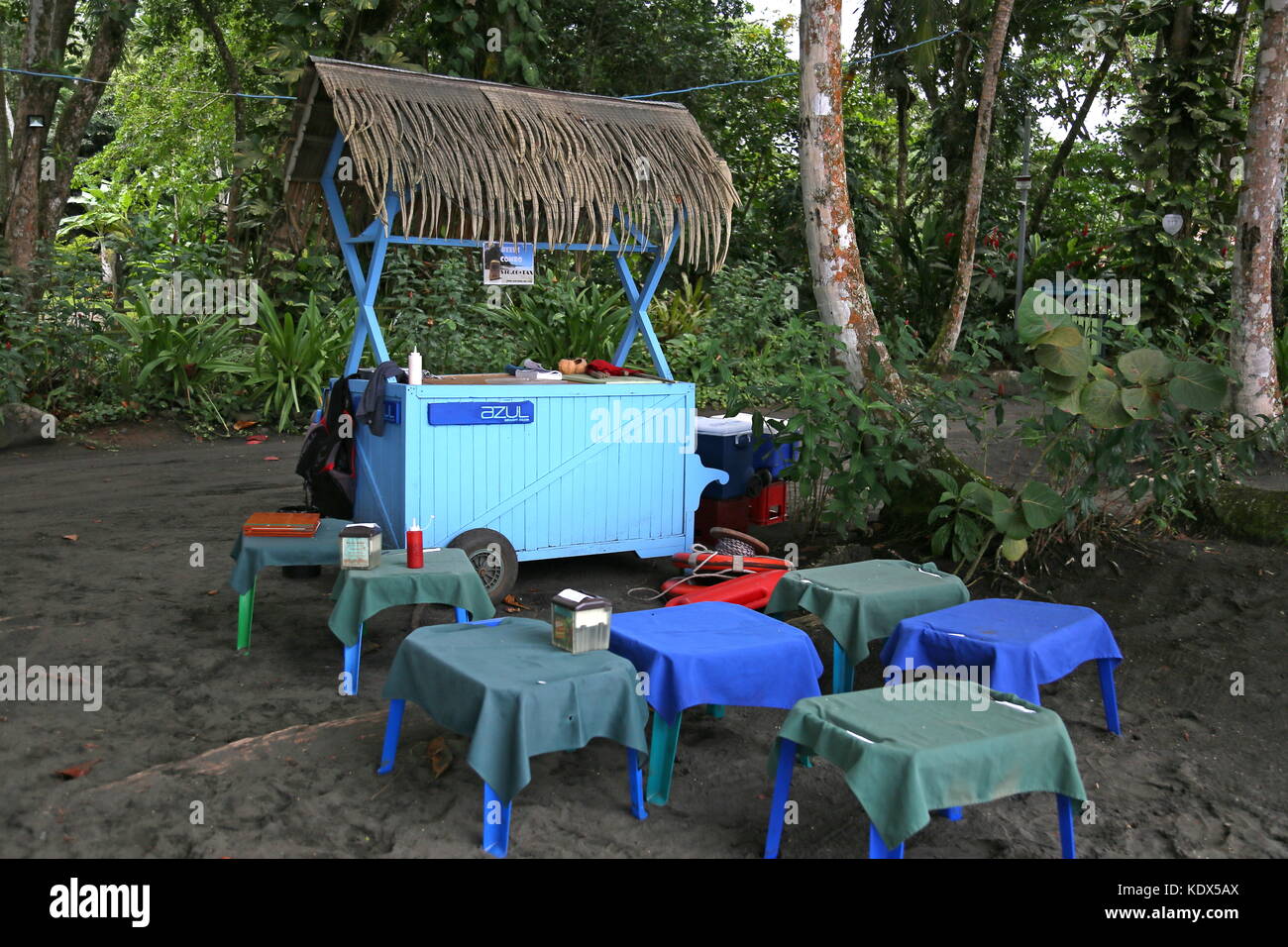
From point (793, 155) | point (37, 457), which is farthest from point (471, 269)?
point (793, 155)

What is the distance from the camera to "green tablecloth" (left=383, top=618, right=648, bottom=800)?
3.05 meters

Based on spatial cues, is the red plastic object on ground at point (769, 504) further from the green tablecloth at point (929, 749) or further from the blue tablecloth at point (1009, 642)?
the green tablecloth at point (929, 749)

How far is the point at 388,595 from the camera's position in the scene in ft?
14.1

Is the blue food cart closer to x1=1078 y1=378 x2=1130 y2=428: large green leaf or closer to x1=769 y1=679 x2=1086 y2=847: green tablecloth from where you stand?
x1=1078 y1=378 x2=1130 y2=428: large green leaf

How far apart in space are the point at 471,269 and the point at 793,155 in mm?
7675

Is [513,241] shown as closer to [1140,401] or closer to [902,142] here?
[1140,401]

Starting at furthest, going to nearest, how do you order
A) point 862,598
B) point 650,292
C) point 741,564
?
point 650,292, point 741,564, point 862,598

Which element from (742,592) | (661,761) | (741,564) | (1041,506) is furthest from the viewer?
(741,564)

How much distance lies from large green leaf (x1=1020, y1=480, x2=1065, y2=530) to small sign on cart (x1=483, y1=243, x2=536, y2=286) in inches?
112

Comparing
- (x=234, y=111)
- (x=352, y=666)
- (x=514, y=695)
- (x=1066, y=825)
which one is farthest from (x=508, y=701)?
(x=234, y=111)

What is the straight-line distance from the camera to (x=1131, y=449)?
4965 mm

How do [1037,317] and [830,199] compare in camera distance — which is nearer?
[1037,317]

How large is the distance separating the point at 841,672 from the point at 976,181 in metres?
9.77

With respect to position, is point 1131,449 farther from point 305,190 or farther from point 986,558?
point 305,190
